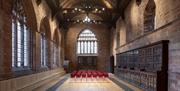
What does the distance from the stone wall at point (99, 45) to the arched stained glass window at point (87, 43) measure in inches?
28.3

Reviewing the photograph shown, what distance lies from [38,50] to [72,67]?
16783mm

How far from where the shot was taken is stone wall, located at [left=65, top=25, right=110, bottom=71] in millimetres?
34031

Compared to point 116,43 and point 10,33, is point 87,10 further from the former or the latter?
point 10,33

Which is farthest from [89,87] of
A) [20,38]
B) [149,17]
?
[149,17]

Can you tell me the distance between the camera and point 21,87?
42.5ft

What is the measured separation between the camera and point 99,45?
3406cm

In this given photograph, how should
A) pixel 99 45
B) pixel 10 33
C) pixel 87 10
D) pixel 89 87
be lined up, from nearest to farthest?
pixel 10 33 → pixel 89 87 → pixel 87 10 → pixel 99 45

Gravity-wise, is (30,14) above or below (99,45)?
above

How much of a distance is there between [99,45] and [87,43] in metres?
1.78

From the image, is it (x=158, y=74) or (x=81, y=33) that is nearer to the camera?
(x=158, y=74)

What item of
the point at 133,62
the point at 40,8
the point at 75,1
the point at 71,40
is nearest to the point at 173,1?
the point at 133,62

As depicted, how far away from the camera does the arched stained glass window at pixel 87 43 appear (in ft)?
114

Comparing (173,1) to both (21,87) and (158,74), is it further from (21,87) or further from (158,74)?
(21,87)

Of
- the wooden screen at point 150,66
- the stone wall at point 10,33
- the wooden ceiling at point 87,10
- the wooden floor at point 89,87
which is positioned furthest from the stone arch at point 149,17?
the stone wall at point 10,33
